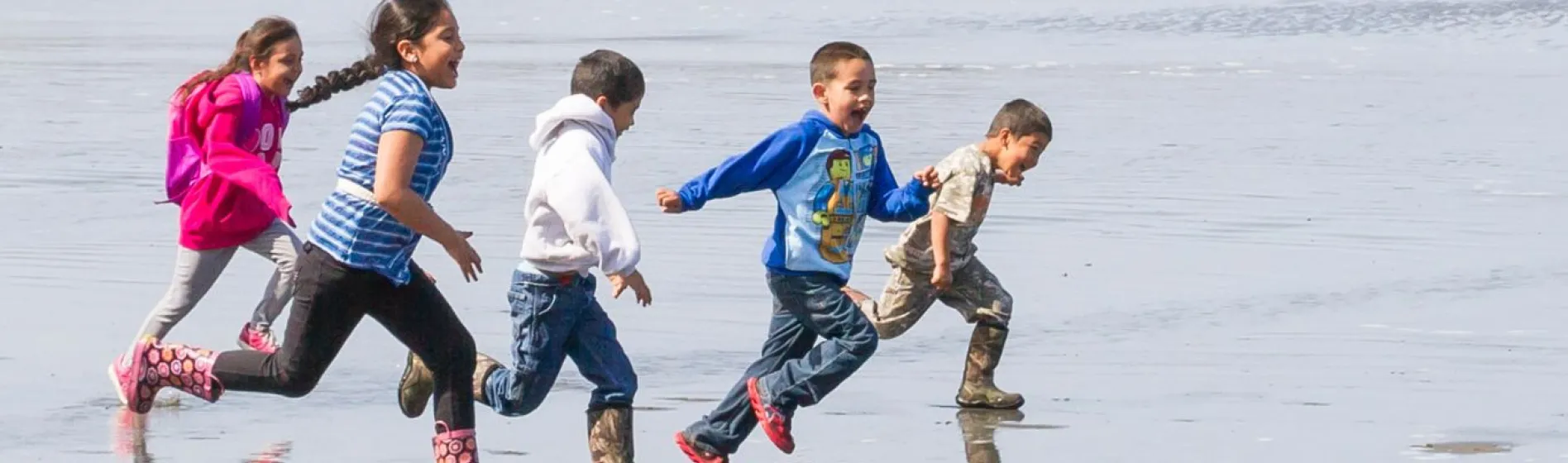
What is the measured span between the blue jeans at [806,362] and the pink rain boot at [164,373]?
121 cm

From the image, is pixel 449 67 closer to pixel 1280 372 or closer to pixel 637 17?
pixel 1280 372

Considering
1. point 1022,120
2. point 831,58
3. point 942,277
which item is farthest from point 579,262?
point 1022,120

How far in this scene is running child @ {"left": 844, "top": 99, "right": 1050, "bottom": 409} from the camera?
23.4ft

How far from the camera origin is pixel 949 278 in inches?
283

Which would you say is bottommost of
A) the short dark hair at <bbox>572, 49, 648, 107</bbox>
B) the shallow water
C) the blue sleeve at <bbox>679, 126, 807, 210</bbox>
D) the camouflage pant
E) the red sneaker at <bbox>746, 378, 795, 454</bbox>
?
the shallow water

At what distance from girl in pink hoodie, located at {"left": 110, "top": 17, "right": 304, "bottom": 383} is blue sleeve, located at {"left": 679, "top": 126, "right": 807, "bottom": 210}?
1.38 meters

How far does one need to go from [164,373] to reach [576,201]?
1.46 metres

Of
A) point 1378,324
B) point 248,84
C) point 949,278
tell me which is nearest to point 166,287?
point 248,84

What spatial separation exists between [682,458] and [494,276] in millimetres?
3681

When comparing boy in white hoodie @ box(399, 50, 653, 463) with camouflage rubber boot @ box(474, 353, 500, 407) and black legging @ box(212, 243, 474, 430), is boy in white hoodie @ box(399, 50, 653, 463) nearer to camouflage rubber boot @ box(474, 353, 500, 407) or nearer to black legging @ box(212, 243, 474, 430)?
camouflage rubber boot @ box(474, 353, 500, 407)

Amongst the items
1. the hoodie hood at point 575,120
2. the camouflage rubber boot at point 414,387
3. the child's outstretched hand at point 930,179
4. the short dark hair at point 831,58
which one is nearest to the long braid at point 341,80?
the hoodie hood at point 575,120

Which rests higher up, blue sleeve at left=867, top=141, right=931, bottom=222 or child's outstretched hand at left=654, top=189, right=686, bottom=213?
child's outstretched hand at left=654, top=189, right=686, bottom=213

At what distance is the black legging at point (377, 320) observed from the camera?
5.81 meters

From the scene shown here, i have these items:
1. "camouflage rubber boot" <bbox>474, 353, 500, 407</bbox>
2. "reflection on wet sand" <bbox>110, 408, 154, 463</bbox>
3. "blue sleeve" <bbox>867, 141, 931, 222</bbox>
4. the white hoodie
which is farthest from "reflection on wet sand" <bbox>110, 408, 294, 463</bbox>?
"blue sleeve" <bbox>867, 141, 931, 222</bbox>
